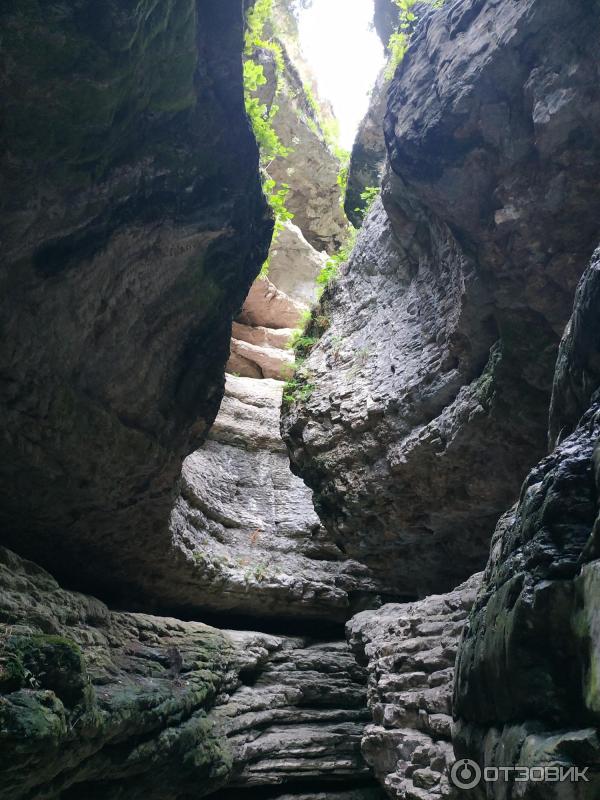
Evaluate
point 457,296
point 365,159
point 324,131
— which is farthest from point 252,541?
point 324,131

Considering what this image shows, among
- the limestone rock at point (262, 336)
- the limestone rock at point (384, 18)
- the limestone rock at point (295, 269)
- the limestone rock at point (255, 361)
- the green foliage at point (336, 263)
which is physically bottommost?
the green foliage at point (336, 263)

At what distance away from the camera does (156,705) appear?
19.3ft

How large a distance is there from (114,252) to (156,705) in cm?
452

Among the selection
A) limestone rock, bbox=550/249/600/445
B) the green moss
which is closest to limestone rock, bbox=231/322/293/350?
the green moss

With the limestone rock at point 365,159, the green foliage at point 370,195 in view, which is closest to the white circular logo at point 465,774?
the green foliage at point 370,195

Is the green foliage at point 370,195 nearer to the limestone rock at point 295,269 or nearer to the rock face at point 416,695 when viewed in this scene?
the rock face at point 416,695

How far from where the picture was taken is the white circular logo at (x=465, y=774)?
3.34 meters

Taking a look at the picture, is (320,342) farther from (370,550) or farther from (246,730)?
(246,730)

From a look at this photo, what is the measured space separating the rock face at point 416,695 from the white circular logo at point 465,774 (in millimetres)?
1125

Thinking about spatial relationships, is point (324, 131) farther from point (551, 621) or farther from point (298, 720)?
point (551, 621)

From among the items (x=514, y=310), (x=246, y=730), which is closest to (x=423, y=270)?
(x=514, y=310)

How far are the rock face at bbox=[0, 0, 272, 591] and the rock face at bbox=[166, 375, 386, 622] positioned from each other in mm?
1845

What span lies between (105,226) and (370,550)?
580 cm

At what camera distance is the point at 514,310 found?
5.73 metres
